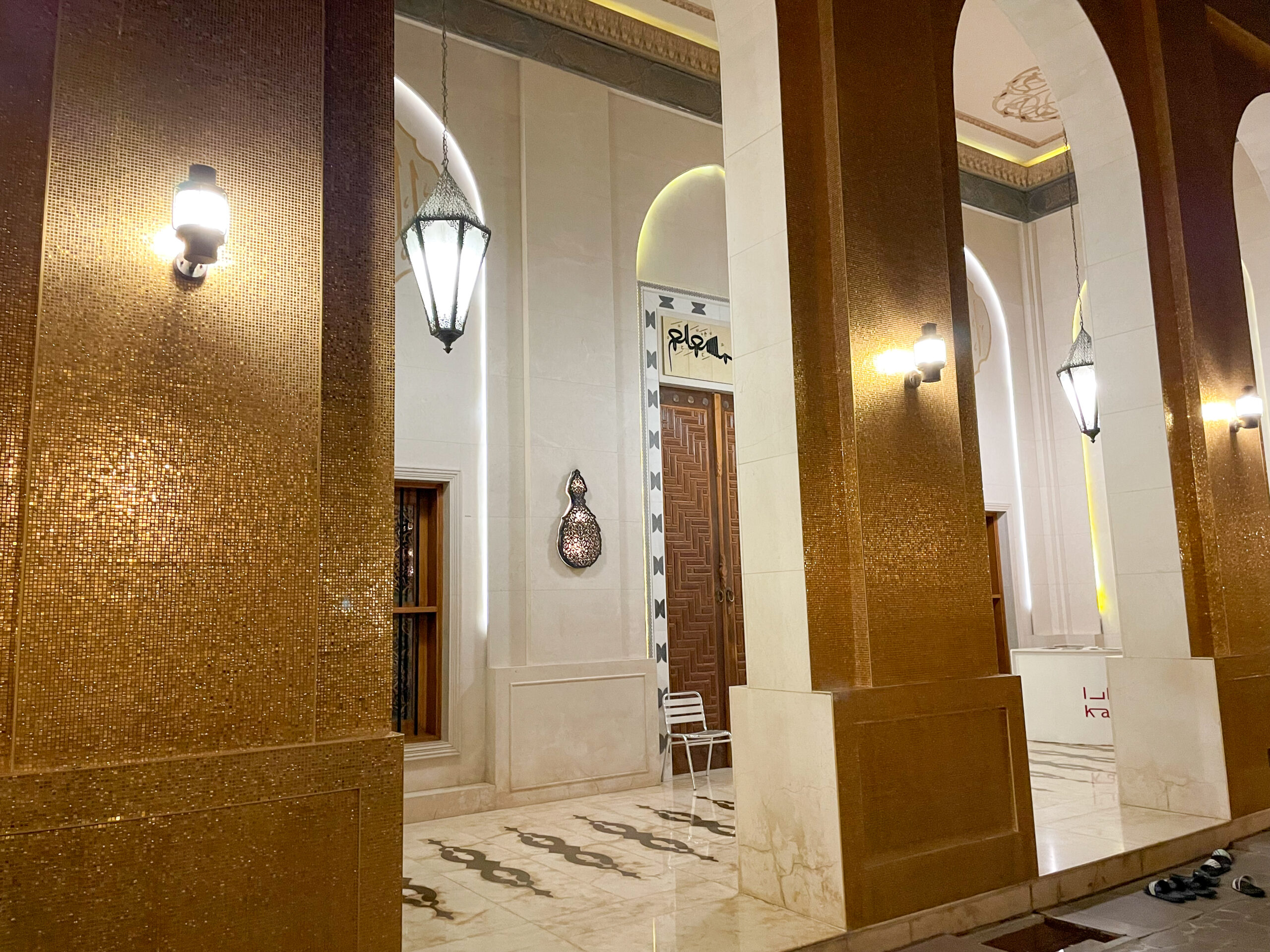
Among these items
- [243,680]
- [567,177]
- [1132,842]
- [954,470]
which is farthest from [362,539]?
[567,177]

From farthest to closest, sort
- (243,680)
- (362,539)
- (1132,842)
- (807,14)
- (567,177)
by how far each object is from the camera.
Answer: (567,177), (1132,842), (807,14), (362,539), (243,680)

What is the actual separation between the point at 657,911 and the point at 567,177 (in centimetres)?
550

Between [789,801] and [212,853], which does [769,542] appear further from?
[212,853]

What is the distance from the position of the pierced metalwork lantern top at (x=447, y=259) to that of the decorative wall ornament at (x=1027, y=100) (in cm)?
626

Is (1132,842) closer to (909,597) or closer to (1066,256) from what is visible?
(909,597)

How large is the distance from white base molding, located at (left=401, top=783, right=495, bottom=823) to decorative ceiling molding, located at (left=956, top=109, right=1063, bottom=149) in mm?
7980

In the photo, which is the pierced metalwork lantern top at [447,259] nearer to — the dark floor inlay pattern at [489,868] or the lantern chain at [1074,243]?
the dark floor inlay pattern at [489,868]

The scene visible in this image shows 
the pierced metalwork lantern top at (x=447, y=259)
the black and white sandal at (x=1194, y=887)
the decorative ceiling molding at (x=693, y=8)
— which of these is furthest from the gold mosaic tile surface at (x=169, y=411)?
the decorative ceiling molding at (x=693, y=8)

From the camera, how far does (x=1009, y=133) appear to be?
1028 centimetres

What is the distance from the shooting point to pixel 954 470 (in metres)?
4.47

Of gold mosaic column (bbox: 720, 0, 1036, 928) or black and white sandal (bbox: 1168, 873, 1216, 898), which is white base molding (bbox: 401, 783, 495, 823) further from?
black and white sandal (bbox: 1168, 873, 1216, 898)

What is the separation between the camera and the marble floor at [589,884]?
12.0ft

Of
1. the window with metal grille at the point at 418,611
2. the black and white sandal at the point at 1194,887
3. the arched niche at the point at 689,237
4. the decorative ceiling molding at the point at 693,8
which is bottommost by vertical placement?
the black and white sandal at the point at 1194,887

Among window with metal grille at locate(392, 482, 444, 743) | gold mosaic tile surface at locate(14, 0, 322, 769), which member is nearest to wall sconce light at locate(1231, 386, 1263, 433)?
window with metal grille at locate(392, 482, 444, 743)
